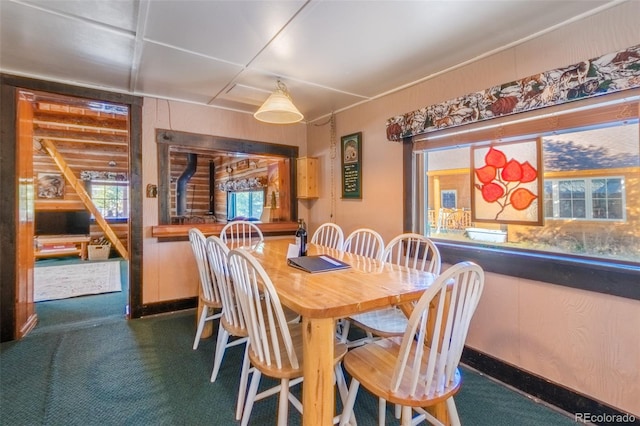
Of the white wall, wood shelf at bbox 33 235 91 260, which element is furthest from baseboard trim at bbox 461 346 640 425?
wood shelf at bbox 33 235 91 260

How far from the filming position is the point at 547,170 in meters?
1.91

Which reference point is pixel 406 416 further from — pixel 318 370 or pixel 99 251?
pixel 99 251

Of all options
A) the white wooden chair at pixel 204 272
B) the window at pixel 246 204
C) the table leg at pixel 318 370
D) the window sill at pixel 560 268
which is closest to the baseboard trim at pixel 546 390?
the window sill at pixel 560 268

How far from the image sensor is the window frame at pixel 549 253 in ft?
5.12

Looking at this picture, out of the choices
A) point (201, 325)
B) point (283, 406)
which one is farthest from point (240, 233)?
point (283, 406)

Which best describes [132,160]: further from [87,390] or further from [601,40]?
[601,40]

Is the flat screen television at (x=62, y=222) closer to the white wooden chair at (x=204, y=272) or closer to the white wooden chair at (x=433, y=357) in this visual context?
the white wooden chair at (x=204, y=272)

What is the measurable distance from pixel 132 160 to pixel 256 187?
8.57ft

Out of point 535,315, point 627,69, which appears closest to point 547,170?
point 627,69

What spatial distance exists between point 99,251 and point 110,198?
4.56 ft

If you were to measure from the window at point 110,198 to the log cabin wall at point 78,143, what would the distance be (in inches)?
12.2

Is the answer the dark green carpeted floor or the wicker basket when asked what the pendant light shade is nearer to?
the dark green carpeted floor

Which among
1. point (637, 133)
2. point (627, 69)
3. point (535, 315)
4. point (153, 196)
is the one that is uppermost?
point (627, 69)

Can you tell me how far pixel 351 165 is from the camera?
3318 millimetres
